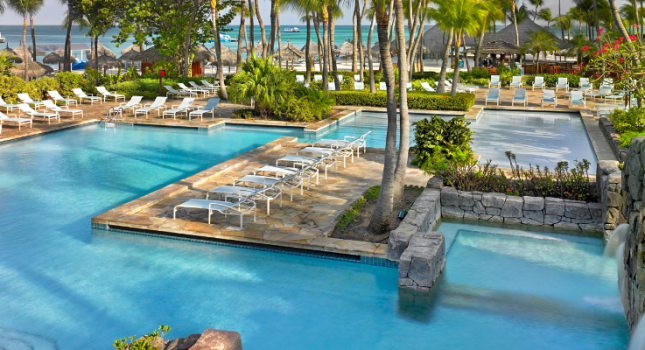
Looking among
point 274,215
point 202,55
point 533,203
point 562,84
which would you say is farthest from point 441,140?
point 202,55

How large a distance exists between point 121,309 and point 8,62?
60.5 feet

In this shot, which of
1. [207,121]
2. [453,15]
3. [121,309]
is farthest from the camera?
[453,15]

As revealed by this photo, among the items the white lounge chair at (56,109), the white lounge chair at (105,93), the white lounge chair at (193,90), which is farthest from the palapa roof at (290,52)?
the white lounge chair at (56,109)

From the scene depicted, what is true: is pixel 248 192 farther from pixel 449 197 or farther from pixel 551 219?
pixel 551 219

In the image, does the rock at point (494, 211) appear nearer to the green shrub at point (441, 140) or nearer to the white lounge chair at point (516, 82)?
the green shrub at point (441, 140)

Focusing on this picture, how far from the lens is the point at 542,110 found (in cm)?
2050

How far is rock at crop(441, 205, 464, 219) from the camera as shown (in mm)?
8914

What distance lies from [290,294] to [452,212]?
138 inches

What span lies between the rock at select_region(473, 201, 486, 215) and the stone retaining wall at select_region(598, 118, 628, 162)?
3.79m

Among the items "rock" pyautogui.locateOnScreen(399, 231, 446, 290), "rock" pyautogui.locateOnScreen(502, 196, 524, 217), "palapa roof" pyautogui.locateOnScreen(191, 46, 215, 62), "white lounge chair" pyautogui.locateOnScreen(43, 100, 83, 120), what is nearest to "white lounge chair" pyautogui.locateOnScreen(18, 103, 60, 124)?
"white lounge chair" pyautogui.locateOnScreen(43, 100, 83, 120)

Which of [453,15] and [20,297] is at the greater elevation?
[453,15]

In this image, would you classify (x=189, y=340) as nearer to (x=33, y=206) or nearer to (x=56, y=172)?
(x=33, y=206)

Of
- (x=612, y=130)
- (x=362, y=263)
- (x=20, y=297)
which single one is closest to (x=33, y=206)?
(x=20, y=297)

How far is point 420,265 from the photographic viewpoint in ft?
21.1
